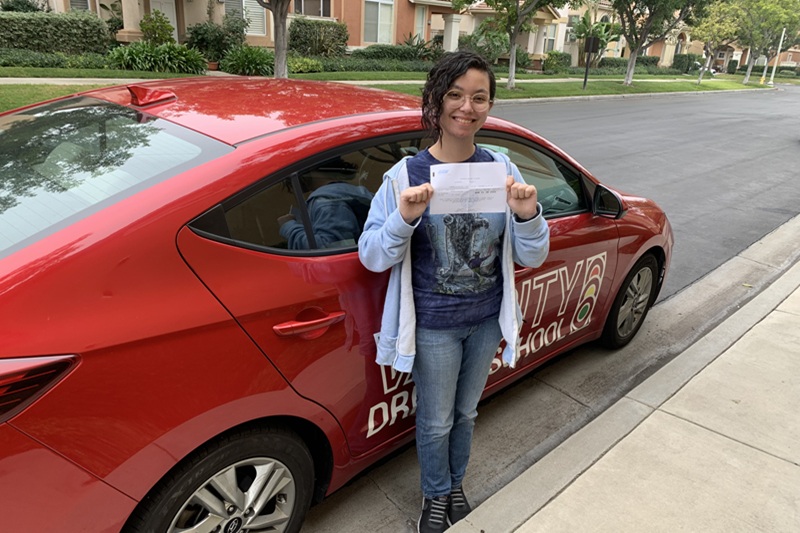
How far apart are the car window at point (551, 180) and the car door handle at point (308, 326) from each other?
1.42 metres

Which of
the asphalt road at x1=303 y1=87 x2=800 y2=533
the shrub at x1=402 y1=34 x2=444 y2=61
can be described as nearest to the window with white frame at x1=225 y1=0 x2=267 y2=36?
the shrub at x1=402 y1=34 x2=444 y2=61

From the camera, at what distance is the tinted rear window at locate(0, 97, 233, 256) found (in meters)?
1.71

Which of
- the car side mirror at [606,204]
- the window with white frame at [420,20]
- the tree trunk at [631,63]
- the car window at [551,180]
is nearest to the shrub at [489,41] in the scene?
the window with white frame at [420,20]

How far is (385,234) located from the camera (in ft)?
5.96

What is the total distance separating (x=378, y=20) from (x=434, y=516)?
28.1m

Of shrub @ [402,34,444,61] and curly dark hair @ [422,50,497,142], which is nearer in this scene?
curly dark hair @ [422,50,497,142]

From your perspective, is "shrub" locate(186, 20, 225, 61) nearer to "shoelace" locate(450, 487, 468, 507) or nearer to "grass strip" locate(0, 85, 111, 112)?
"grass strip" locate(0, 85, 111, 112)

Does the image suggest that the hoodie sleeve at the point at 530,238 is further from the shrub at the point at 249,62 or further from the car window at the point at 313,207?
the shrub at the point at 249,62

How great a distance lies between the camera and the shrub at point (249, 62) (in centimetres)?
1777

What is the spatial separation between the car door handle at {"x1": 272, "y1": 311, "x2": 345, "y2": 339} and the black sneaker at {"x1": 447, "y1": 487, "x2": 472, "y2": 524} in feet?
3.25

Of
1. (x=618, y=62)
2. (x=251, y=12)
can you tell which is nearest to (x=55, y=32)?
(x=251, y=12)

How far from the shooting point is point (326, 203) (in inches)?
84.8

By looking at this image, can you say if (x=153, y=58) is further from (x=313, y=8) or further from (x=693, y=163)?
(x=693, y=163)

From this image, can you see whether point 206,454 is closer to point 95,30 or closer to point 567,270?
point 567,270
